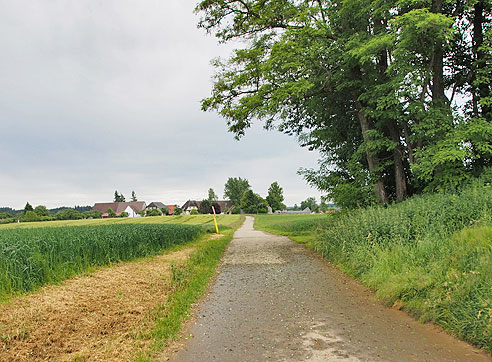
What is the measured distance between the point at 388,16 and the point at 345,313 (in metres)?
10.9

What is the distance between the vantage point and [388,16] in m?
10.9

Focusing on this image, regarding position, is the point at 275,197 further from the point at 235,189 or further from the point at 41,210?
the point at 41,210

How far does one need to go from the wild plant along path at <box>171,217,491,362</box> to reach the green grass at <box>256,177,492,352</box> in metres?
0.27

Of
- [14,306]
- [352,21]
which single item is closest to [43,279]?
[14,306]

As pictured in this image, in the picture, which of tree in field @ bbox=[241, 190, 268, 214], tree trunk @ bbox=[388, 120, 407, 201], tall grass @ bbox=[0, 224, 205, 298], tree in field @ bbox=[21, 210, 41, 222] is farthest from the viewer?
tree in field @ bbox=[241, 190, 268, 214]

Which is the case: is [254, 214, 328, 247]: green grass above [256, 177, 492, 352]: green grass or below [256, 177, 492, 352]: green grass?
below

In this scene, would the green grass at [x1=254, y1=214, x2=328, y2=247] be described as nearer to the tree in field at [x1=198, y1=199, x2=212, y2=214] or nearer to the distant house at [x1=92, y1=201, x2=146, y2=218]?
the tree in field at [x1=198, y1=199, x2=212, y2=214]

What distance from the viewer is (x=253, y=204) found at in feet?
298

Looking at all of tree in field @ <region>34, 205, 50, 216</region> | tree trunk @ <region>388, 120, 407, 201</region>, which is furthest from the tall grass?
tree in field @ <region>34, 205, 50, 216</region>

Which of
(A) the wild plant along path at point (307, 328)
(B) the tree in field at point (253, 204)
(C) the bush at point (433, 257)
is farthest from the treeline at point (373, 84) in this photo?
(B) the tree in field at point (253, 204)

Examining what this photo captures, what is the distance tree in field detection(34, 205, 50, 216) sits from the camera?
207ft

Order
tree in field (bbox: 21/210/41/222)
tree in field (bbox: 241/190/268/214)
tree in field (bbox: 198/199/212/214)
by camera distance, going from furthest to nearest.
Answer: tree in field (bbox: 241/190/268/214) < tree in field (bbox: 198/199/212/214) < tree in field (bbox: 21/210/41/222)

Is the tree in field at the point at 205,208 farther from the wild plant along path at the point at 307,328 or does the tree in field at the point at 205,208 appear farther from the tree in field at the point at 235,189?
the wild plant along path at the point at 307,328

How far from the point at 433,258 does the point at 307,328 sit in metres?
2.65
